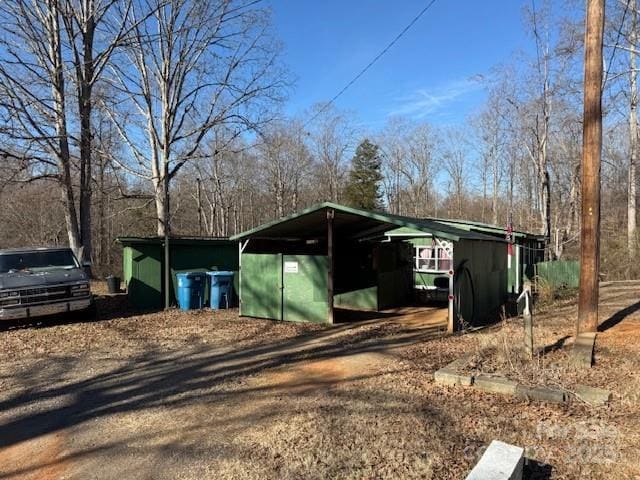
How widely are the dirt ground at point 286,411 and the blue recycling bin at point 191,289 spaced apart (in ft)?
11.4

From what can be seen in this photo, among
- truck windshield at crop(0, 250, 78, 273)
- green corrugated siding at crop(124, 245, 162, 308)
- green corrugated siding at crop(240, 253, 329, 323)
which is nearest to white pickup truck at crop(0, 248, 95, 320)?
truck windshield at crop(0, 250, 78, 273)

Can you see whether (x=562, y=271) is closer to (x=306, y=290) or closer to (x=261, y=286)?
(x=306, y=290)

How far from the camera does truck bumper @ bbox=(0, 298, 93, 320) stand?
1063 centimetres

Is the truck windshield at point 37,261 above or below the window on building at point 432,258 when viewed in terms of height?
above

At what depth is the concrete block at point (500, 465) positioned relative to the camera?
131 inches

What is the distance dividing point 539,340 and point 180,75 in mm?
19325

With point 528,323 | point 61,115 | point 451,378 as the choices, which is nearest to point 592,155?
point 528,323

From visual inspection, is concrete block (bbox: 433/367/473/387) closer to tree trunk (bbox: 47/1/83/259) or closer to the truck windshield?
the truck windshield

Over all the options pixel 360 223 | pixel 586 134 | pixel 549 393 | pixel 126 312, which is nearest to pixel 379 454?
pixel 549 393

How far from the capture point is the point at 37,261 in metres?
12.1

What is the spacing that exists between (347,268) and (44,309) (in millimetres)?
8196

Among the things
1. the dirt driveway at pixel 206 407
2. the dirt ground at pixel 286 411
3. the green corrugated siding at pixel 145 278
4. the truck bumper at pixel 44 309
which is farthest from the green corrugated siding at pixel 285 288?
the truck bumper at pixel 44 309

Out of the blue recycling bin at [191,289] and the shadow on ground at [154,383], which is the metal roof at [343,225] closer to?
the blue recycling bin at [191,289]

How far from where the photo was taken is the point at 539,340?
334 inches
